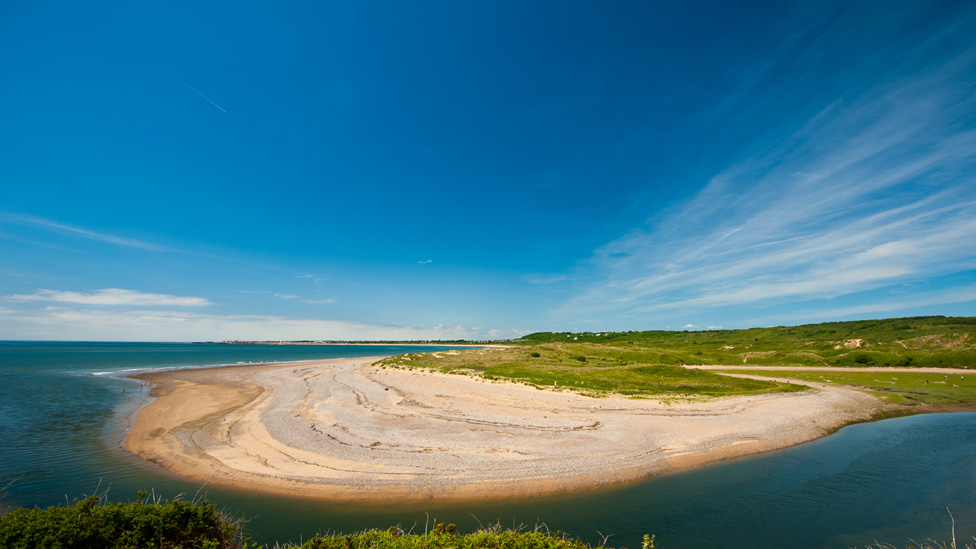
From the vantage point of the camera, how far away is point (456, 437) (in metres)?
21.4

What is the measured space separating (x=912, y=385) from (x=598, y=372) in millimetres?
34421

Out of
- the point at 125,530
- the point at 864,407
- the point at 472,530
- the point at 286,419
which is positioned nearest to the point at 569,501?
the point at 472,530

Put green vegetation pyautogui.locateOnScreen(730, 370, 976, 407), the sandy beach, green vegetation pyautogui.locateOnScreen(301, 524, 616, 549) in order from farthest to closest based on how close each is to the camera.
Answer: green vegetation pyautogui.locateOnScreen(730, 370, 976, 407), the sandy beach, green vegetation pyautogui.locateOnScreen(301, 524, 616, 549)

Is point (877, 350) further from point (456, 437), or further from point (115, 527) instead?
point (115, 527)

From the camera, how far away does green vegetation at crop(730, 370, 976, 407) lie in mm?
33394

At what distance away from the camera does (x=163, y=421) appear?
26.5 metres

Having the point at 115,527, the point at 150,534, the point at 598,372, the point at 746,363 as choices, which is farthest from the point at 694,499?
the point at 746,363

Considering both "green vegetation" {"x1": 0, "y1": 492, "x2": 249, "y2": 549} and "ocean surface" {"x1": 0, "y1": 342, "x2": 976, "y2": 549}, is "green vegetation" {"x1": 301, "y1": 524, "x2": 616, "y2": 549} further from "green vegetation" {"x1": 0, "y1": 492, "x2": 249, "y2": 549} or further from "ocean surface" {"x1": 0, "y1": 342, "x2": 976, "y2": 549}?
"ocean surface" {"x1": 0, "y1": 342, "x2": 976, "y2": 549}

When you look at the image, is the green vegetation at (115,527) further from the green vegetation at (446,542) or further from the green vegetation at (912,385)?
the green vegetation at (912,385)

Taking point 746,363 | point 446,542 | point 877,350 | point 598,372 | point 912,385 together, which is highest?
point 877,350

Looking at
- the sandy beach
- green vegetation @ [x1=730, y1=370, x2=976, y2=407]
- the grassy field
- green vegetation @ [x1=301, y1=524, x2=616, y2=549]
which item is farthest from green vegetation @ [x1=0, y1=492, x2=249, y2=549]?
green vegetation @ [x1=730, y1=370, x2=976, y2=407]

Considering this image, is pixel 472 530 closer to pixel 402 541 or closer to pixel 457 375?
pixel 402 541

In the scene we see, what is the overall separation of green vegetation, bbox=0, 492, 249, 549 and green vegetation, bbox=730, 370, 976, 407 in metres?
49.1

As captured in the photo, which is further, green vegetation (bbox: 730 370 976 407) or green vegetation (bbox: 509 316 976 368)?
green vegetation (bbox: 509 316 976 368)
